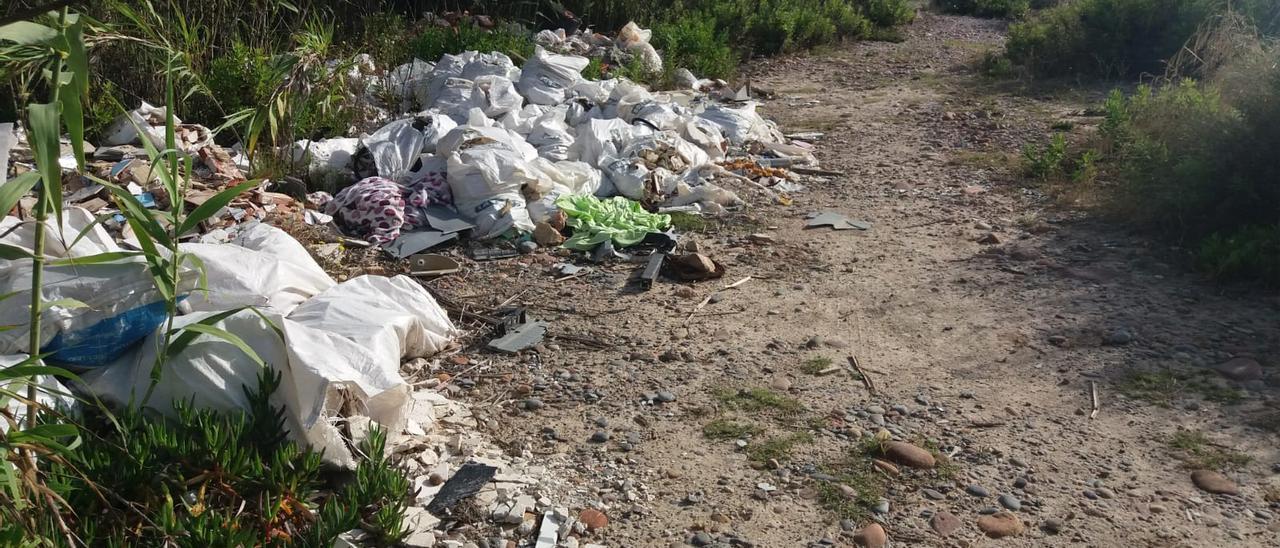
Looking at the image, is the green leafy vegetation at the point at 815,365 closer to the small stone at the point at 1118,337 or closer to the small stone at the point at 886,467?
the small stone at the point at 886,467

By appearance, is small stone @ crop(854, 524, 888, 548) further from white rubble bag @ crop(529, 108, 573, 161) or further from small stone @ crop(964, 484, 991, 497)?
white rubble bag @ crop(529, 108, 573, 161)

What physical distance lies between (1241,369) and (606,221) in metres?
2.80

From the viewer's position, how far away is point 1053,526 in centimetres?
269

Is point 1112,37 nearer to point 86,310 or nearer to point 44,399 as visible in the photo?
point 86,310

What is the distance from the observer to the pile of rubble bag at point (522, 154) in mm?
5066

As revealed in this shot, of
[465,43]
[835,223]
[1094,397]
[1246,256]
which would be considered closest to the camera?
[1094,397]

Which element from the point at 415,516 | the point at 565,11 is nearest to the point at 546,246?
the point at 415,516

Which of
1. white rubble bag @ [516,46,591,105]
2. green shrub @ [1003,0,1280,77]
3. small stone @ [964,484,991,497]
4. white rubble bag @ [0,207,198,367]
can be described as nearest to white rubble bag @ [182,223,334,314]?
white rubble bag @ [0,207,198,367]

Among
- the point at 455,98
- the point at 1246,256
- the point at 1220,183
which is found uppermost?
the point at 1220,183

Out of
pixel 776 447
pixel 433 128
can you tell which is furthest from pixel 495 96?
pixel 776 447

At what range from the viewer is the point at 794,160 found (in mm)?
6477

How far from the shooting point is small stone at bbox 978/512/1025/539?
267cm

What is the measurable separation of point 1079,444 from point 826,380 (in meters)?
0.84

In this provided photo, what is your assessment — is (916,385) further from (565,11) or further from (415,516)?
(565,11)
